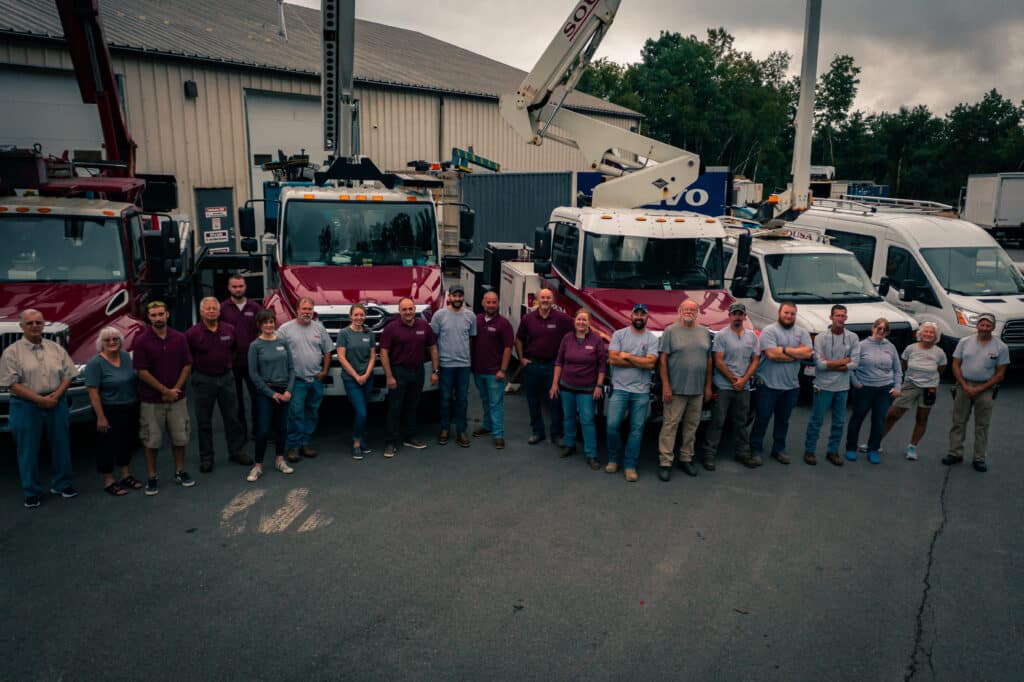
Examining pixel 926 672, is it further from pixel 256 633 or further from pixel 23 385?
pixel 23 385

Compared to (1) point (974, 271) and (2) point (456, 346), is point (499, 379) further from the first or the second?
(1) point (974, 271)

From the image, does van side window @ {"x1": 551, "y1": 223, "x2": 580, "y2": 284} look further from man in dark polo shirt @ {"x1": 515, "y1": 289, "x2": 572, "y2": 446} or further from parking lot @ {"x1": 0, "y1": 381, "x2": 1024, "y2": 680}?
parking lot @ {"x1": 0, "y1": 381, "x2": 1024, "y2": 680}

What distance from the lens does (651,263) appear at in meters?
9.42

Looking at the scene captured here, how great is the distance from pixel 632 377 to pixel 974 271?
7691mm

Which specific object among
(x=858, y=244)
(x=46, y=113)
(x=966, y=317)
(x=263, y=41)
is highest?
(x=263, y=41)

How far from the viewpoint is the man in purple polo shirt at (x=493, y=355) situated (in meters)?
8.40

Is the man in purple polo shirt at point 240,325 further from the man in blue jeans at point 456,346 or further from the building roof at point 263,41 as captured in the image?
the building roof at point 263,41

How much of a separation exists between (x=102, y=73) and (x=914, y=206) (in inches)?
660

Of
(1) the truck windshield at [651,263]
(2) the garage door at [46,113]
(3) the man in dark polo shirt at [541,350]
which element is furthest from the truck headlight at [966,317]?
(2) the garage door at [46,113]

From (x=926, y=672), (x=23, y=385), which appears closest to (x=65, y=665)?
(x=23, y=385)

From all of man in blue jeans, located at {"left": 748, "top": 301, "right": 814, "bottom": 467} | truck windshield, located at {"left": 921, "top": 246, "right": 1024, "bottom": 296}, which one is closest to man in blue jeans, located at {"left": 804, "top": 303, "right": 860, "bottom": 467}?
man in blue jeans, located at {"left": 748, "top": 301, "right": 814, "bottom": 467}

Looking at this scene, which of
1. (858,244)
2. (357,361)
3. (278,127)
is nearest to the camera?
(357,361)

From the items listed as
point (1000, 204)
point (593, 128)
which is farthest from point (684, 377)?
point (1000, 204)

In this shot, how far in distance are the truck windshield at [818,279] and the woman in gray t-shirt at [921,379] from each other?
2576 millimetres
